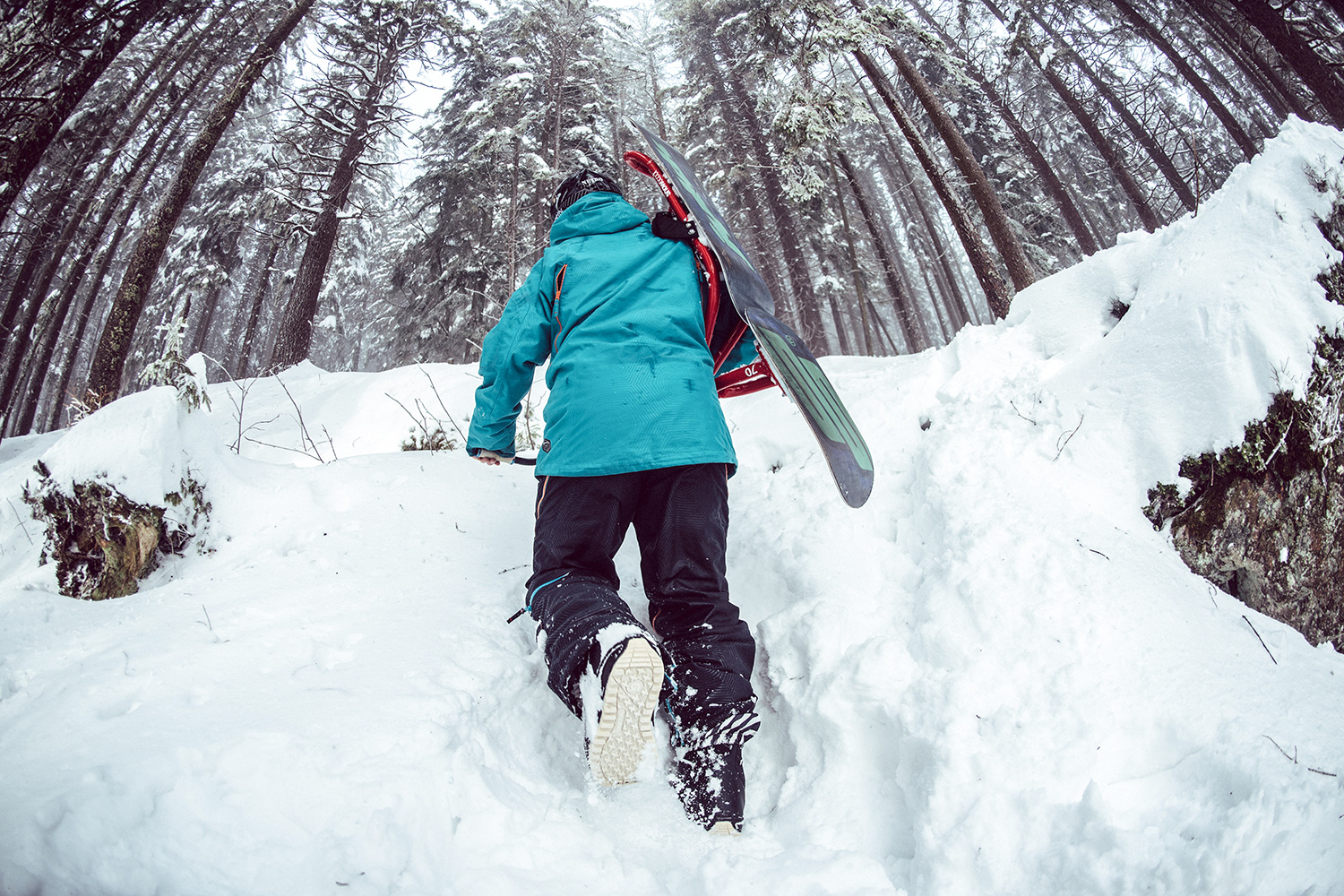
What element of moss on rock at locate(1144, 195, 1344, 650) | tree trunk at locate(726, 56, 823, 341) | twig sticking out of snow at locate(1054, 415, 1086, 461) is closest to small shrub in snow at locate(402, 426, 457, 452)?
twig sticking out of snow at locate(1054, 415, 1086, 461)

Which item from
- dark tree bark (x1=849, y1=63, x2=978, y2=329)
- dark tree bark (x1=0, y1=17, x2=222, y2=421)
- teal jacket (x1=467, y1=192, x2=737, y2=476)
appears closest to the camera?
teal jacket (x1=467, y1=192, x2=737, y2=476)

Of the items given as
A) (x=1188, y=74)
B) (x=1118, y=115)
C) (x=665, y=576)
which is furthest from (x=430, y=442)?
(x=1118, y=115)

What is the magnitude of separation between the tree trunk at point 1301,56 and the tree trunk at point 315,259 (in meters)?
11.7

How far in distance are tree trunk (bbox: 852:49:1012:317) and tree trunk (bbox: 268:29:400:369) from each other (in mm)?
7766

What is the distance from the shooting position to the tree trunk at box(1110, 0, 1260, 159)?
37.3 feet

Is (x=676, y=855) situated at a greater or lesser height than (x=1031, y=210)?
lesser

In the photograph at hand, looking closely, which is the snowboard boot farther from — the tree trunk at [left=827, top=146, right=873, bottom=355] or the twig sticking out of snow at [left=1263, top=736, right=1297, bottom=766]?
the tree trunk at [left=827, top=146, right=873, bottom=355]

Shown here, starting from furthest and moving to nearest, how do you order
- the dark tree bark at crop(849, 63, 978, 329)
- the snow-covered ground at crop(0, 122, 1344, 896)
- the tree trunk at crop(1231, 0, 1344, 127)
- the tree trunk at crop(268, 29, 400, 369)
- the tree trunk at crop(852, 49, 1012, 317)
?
the dark tree bark at crop(849, 63, 978, 329) → the tree trunk at crop(268, 29, 400, 369) → the tree trunk at crop(852, 49, 1012, 317) → the tree trunk at crop(1231, 0, 1344, 127) → the snow-covered ground at crop(0, 122, 1344, 896)

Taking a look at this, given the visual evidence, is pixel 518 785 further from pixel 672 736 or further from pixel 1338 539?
pixel 1338 539

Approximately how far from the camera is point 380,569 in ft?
8.45

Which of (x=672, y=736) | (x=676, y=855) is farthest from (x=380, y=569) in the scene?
(x=676, y=855)

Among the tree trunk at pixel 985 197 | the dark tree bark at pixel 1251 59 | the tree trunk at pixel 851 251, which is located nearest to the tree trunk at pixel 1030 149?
the dark tree bark at pixel 1251 59

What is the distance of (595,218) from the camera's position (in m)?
2.36

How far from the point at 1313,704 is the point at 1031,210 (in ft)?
48.9
